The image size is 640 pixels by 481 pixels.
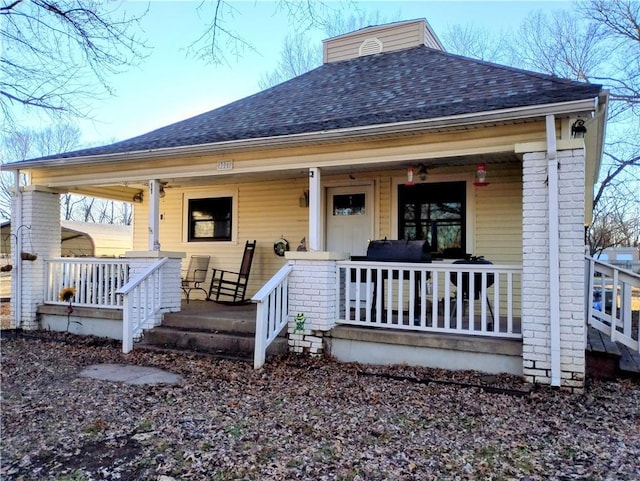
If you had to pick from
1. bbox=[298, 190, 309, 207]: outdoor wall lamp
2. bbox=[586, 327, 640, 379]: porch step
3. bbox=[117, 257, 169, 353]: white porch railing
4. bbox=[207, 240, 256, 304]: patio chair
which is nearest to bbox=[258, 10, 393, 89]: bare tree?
bbox=[298, 190, 309, 207]: outdoor wall lamp

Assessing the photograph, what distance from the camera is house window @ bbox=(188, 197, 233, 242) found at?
868cm

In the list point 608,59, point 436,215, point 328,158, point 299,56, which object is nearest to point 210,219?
point 328,158

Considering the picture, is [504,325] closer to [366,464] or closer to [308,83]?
[366,464]

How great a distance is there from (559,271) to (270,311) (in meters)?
3.01

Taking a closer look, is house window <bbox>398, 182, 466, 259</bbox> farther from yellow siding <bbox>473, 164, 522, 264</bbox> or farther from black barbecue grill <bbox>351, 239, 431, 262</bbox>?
black barbecue grill <bbox>351, 239, 431, 262</bbox>

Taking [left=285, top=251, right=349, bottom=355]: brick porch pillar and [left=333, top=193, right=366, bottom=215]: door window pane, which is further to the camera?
[left=333, top=193, right=366, bottom=215]: door window pane

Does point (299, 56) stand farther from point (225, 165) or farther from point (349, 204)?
point (225, 165)

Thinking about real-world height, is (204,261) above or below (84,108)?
below

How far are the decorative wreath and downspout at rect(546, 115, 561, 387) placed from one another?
4.56 meters

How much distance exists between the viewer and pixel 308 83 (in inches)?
349

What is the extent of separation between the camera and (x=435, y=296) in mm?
4773

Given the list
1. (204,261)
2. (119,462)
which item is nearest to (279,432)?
(119,462)

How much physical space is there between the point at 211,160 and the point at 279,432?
159 inches

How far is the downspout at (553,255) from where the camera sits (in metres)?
4.28
